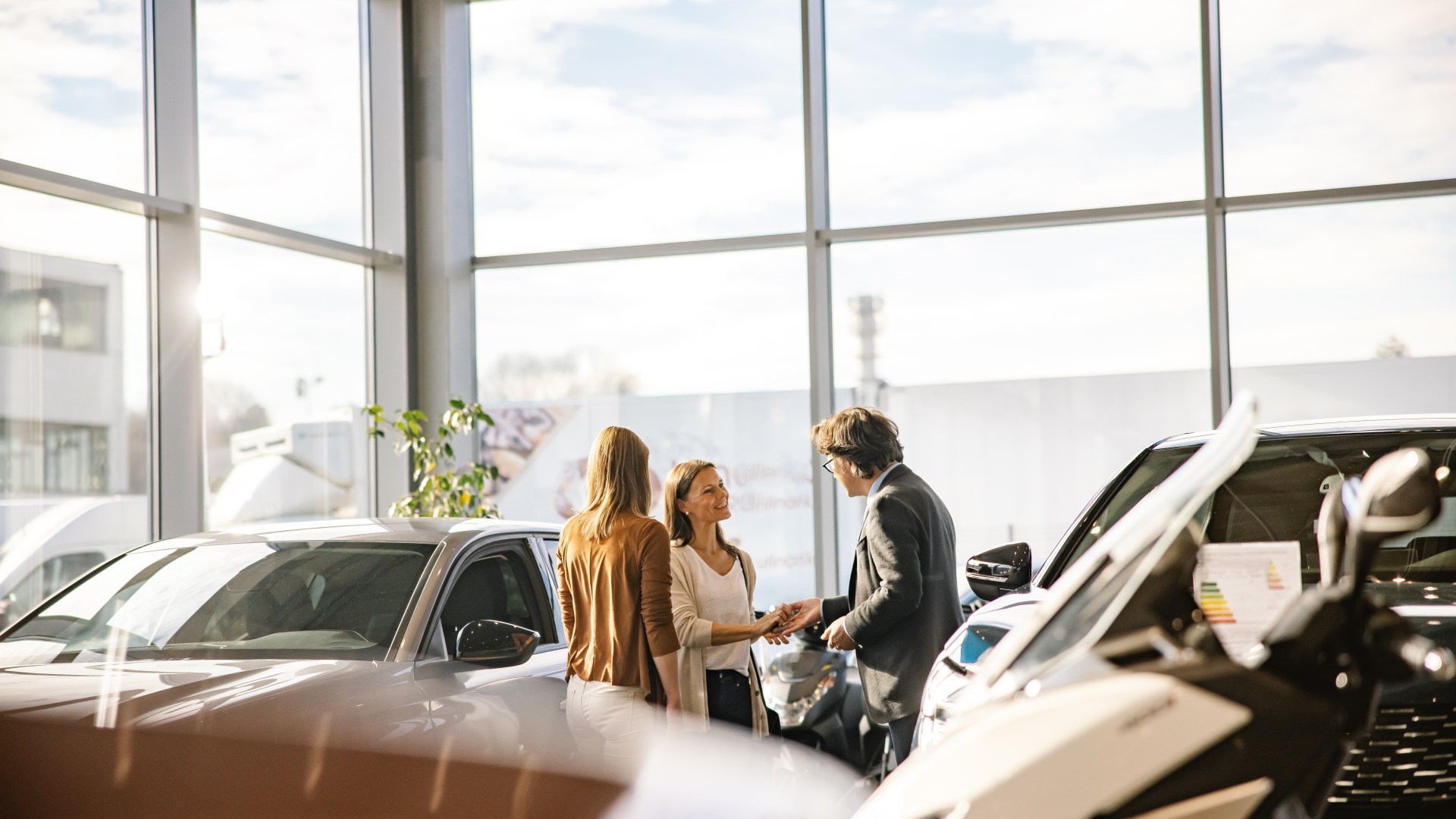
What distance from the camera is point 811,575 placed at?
785 centimetres

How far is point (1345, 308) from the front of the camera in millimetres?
7023

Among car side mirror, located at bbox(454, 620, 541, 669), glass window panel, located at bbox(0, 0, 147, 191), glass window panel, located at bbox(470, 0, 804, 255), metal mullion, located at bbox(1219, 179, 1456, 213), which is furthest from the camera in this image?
glass window panel, located at bbox(470, 0, 804, 255)

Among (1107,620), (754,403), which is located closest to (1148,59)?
(754,403)

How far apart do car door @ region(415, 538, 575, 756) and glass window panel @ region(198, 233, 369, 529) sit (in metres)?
3.76

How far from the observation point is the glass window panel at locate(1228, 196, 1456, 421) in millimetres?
6930

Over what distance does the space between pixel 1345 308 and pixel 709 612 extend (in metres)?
5.13

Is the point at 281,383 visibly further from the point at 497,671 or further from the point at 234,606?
the point at 497,671

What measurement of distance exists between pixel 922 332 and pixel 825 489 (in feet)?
3.88

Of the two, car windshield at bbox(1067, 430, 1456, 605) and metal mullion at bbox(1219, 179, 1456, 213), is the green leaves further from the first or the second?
car windshield at bbox(1067, 430, 1456, 605)

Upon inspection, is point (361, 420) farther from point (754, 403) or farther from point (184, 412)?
point (754, 403)

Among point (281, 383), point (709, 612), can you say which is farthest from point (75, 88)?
A: point (709, 612)

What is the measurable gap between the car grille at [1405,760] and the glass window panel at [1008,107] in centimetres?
568

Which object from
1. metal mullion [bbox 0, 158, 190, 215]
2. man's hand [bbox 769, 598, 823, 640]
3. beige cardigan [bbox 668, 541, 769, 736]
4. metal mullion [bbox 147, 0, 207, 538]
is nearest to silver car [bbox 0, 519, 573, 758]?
beige cardigan [bbox 668, 541, 769, 736]

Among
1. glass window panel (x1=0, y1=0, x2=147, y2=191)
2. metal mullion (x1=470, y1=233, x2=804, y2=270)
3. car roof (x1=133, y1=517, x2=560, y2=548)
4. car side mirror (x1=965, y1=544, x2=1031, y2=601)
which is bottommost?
car side mirror (x1=965, y1=544, x2=1031, y2=601)
